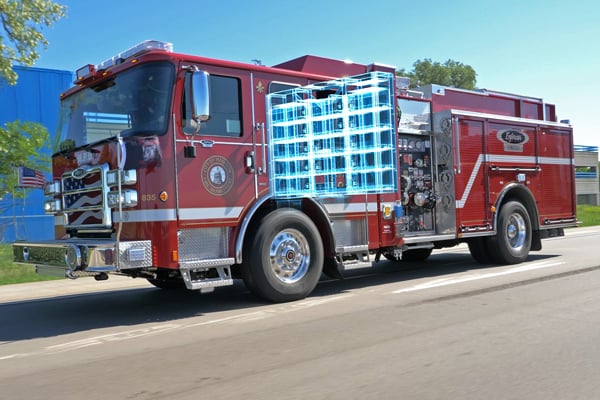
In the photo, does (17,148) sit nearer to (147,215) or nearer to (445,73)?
(147,215)

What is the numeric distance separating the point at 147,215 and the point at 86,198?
41.1 inches

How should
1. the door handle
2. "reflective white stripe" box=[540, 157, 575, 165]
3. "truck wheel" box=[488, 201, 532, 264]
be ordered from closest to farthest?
the door handle < "truck wheel" box=[488, 201, 532, 264] < "reflective white stripe" box=[540, 157, 575, 165]

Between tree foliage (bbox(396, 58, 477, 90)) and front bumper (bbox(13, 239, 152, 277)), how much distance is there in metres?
58.1

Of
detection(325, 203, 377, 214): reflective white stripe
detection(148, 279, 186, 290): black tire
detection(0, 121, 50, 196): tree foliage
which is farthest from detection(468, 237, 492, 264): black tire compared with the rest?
detection(0, 121, 50, 196): tree foliage

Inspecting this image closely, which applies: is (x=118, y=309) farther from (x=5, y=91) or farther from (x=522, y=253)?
(x=5, y=91)

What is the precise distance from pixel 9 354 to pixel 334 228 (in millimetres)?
4317

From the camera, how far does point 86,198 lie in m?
7.01

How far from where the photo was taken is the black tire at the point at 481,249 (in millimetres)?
10836

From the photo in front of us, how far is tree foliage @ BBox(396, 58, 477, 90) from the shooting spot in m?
61.4

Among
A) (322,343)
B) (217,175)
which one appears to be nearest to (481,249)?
(217,175)

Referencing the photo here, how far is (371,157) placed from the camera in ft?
25.9

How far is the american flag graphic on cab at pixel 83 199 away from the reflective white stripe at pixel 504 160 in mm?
5968

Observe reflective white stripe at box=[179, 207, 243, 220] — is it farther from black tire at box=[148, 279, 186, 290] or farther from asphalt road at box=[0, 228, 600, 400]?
black tire at box=[148, 279, 186, 290]

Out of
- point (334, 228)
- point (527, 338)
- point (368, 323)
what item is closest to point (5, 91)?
point (334, 228)
